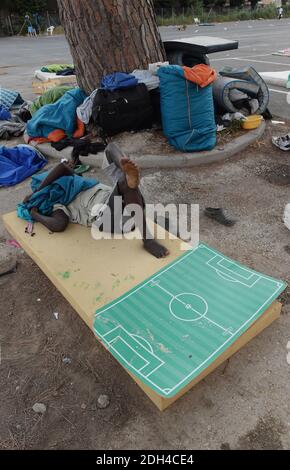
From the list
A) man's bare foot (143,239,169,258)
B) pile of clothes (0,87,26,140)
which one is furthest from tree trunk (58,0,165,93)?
man's bare foot (143,239,169,258)

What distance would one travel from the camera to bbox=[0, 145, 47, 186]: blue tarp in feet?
14.6

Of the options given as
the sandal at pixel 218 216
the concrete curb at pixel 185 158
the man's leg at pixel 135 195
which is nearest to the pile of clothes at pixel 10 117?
the concrete curb at pixel 185 158

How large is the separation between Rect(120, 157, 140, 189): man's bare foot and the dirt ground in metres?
0.98

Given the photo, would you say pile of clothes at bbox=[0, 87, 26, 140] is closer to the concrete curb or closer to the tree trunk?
the tree trunk

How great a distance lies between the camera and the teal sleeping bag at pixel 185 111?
13.9 feet

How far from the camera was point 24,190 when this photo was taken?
432 centimetres

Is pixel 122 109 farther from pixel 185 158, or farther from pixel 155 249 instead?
pixel 155 249

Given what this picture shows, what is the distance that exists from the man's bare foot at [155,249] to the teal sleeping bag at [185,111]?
7.29 ft

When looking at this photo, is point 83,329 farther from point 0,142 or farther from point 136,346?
point 0,142

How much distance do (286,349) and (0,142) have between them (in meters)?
5.18

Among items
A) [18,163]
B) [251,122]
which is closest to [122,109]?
[18,163]

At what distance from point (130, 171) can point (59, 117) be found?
3137mm

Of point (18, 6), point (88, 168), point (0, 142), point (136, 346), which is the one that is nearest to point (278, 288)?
point (136, 346)

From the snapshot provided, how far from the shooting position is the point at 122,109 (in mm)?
4602
